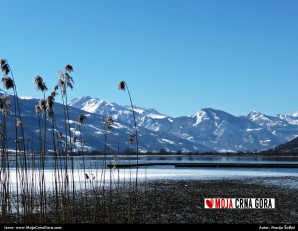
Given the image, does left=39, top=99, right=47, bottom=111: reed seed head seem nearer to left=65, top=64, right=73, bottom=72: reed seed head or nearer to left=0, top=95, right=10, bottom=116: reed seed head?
left=0, top=95, right=10, bottom=116: reed seed head

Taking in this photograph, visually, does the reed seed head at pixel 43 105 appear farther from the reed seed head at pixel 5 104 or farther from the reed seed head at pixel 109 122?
the reed seed head at pixel 109 122

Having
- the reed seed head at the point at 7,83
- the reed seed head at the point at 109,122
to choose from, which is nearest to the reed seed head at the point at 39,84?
the reed seed head at the point at 7,83

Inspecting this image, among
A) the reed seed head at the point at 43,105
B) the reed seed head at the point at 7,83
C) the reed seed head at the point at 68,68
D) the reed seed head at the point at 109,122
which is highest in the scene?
the reed seed head at the point at 68,68

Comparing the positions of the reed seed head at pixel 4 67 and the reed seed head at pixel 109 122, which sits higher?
the reed seed head at pixel 4 67

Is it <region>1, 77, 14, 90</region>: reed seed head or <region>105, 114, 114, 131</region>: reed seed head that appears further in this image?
<region>105, 114, 114, 131</region>: reed seed head

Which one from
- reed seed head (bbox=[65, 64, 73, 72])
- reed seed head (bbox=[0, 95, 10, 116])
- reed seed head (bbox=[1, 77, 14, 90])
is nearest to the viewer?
reed seed head (bbox=[1, 77, 14, 90])

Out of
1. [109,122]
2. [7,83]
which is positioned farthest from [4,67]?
[109,122]

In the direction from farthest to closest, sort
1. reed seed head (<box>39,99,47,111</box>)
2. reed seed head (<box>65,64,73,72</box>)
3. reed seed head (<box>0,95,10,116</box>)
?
reed seed head (<box>39,99,47,111</box>) → reed seed head (<box>65,64,73,72</box>) → reed seed head (<box>0,95,10,116</box>)

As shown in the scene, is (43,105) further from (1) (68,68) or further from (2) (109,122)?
(2) (109,122)

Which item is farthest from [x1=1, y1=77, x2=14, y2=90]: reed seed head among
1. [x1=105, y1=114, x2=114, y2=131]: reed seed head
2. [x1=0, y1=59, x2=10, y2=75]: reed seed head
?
[x1=105, y1=114, x2=114, y2=131]: reed seed head

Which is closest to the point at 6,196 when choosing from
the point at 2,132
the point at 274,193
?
the point at 2,132
